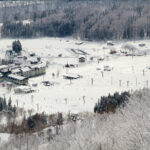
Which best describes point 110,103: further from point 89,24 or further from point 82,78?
point 89,24

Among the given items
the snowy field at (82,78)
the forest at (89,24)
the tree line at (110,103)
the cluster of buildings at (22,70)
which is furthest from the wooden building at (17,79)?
the forest at (89,24)

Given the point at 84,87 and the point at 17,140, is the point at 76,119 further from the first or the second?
the point at 84,87

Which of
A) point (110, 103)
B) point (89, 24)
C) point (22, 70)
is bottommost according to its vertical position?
point (110, 103)

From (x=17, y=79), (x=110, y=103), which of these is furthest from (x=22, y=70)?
(x=110, y=103)

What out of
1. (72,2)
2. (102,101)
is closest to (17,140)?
(102,101)

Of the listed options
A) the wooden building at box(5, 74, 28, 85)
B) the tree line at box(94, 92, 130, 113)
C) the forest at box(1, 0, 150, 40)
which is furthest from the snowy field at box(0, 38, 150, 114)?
the forest at box(1, 0, 150, 40)
